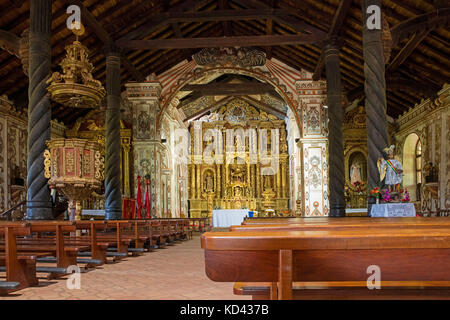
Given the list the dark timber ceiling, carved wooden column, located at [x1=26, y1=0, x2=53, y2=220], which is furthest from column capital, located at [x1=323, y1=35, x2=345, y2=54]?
carved wooden column, located at [x1=26, y1=0, x2=53, y2=220]

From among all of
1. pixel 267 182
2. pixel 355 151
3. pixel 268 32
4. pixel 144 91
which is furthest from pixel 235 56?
pixel 267 182

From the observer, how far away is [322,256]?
1.38m

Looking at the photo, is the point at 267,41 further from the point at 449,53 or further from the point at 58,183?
the point at 58,183

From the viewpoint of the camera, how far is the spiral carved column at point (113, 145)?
12281 mm

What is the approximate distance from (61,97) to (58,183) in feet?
5.43

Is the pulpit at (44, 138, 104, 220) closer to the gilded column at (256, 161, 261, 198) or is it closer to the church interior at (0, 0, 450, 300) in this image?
the church interior at (0, 0, 450, 300)

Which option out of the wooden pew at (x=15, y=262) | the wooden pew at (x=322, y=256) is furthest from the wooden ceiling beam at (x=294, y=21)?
the wooden pew at (x=322, y=256)

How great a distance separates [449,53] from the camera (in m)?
12.4

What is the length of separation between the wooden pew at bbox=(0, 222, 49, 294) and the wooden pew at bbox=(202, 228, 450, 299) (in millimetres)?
2971

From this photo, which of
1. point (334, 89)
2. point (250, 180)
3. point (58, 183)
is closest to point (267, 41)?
point (334, 89)

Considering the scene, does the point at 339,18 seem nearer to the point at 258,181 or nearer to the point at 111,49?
the point at 111,49

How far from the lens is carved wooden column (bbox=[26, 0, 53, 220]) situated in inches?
301

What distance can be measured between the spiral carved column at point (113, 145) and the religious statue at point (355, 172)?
10.4 meters

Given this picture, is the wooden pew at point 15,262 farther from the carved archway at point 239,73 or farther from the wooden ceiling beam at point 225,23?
the carved archway at point 239,73
